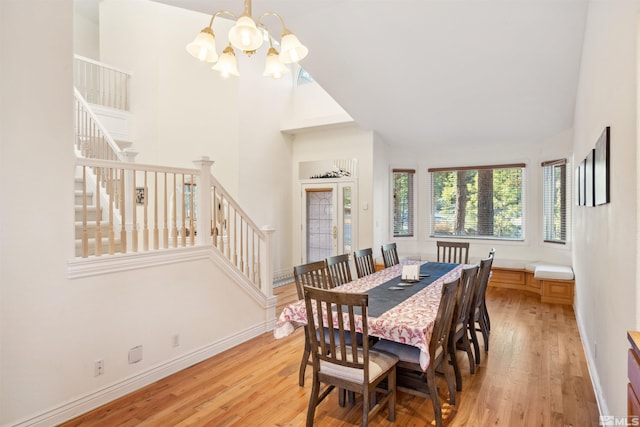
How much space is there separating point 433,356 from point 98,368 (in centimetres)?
239

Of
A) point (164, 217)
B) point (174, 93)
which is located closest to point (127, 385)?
point (164, 217)

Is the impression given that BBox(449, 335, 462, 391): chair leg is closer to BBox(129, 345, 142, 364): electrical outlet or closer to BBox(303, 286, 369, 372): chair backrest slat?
BBox(303, 286, 369, 372): chair backrest slat

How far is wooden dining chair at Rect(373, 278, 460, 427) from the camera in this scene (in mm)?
2207

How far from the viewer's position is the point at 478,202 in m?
6.90

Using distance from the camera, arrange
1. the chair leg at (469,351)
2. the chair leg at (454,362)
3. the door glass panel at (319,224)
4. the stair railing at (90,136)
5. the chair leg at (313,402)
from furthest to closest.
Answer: the door glass panel at (319,224) < the stair railing at (90,136) < the chair leg at (469,351) < the chair leg at (454,362) < the chair leg at (313,402)

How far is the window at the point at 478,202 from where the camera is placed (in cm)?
657

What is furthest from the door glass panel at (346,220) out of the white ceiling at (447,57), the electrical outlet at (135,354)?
the electrical outlet at (135,354)

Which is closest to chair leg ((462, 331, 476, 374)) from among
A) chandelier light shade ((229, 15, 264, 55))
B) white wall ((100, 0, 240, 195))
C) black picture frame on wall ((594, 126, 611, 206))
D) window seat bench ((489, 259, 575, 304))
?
black picture frame on wall ((594, 126, 611, 206))

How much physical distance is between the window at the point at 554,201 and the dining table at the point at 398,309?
129 inches

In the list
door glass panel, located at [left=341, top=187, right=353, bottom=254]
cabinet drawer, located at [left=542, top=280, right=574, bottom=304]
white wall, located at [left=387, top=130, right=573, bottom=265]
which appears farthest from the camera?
door glass panel, located at [left=341, top=187, right=353, bottom=254]

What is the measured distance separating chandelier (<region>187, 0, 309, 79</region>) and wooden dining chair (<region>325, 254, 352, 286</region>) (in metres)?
1.69

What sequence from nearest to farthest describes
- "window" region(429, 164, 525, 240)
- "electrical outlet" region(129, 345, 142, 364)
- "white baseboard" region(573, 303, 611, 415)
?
"white baseboard" region(573, 303, 611, 415) < "electrical outlet" region(129, 345, 142, 364) < "window" region(429, 164, 525, 240)

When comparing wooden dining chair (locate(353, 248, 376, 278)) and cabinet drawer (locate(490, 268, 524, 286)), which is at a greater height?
wooden dining chair (locate(353, 248, 376, 278))

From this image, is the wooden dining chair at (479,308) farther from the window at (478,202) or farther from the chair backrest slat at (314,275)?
the window at (478,202)
